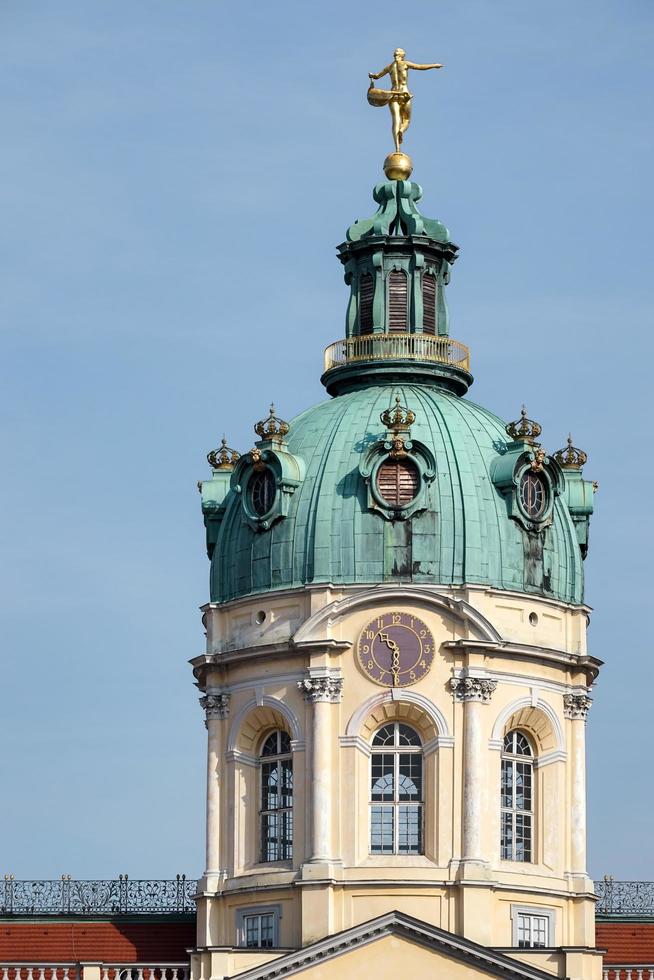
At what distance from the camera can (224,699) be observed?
308 ft

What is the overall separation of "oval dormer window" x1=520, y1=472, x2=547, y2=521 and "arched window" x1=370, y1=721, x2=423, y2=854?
652 centimetres

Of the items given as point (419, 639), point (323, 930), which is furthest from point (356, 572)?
point (323, 930)

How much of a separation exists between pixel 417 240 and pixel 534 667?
484 inches

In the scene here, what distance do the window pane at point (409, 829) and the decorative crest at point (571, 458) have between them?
1108 centimetres

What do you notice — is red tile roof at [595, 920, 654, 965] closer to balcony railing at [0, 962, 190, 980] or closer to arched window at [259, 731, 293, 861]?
arched window at [259, 731, 293, 861]

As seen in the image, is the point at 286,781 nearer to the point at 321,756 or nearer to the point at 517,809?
the point at 321,756

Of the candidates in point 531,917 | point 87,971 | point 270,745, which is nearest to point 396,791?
point 270,745

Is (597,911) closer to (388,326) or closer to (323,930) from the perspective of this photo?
(323,930)

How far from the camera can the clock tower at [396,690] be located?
90.6m

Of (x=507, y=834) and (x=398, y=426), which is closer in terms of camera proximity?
(x=507, y=834)

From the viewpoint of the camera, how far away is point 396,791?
3602 inches

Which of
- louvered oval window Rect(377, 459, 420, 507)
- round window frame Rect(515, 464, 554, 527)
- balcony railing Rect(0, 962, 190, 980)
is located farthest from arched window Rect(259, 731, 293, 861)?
round window frame Rect(515, 464, 554, 527)

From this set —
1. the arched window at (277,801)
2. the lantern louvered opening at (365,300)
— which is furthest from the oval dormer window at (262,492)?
the arched window at (277,801)

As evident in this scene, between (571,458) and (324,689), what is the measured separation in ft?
34.3
